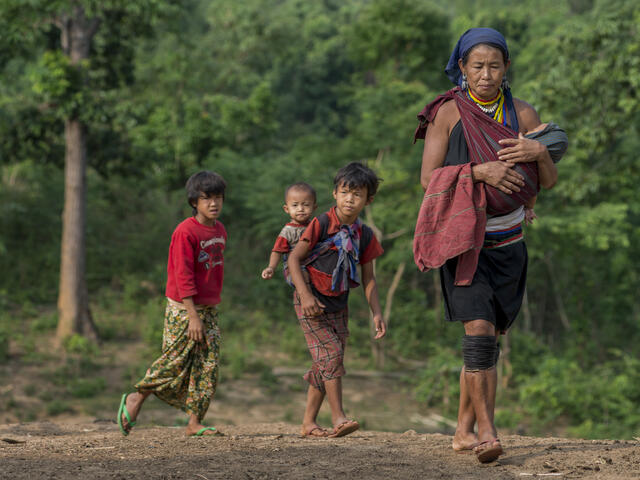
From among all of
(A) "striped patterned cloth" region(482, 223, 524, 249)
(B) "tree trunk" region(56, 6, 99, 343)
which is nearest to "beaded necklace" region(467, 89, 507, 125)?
(A) "striped patterned cloth" region(482, 223, 524, 249)

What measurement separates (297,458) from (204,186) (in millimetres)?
1815

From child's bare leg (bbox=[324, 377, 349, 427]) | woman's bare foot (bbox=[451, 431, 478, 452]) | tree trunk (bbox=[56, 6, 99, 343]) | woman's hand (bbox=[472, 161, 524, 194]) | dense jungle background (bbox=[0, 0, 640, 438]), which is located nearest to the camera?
woman's hand (bbox=[472, 161, 524, 194])

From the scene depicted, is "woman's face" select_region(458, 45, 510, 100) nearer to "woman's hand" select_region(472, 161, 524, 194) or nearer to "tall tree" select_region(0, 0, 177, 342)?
"woman's hand" select_region(472, 161, 524, 194)

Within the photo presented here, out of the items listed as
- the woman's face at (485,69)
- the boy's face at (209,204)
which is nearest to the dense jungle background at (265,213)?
the boy's face at (209,204)

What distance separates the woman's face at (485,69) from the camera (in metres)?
3.46

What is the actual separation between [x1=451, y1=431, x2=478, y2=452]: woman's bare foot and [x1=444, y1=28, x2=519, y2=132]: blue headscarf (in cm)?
159

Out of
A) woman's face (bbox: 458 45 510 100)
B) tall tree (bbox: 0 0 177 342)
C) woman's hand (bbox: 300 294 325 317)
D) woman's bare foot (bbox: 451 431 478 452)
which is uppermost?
tall tree (bbox: 0 0 177 342)

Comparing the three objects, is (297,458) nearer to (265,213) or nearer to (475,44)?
(475,44)

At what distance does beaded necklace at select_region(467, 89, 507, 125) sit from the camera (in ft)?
11.7

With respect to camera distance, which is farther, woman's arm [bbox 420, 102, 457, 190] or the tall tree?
the tall tree

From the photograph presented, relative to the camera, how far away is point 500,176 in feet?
11.2

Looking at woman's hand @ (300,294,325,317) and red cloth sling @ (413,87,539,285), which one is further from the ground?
red cloth sling @ (413,87,539,285)

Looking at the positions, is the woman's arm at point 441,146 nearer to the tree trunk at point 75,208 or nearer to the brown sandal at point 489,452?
the brown sandal at point 489,452

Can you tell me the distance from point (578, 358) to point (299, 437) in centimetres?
1201
